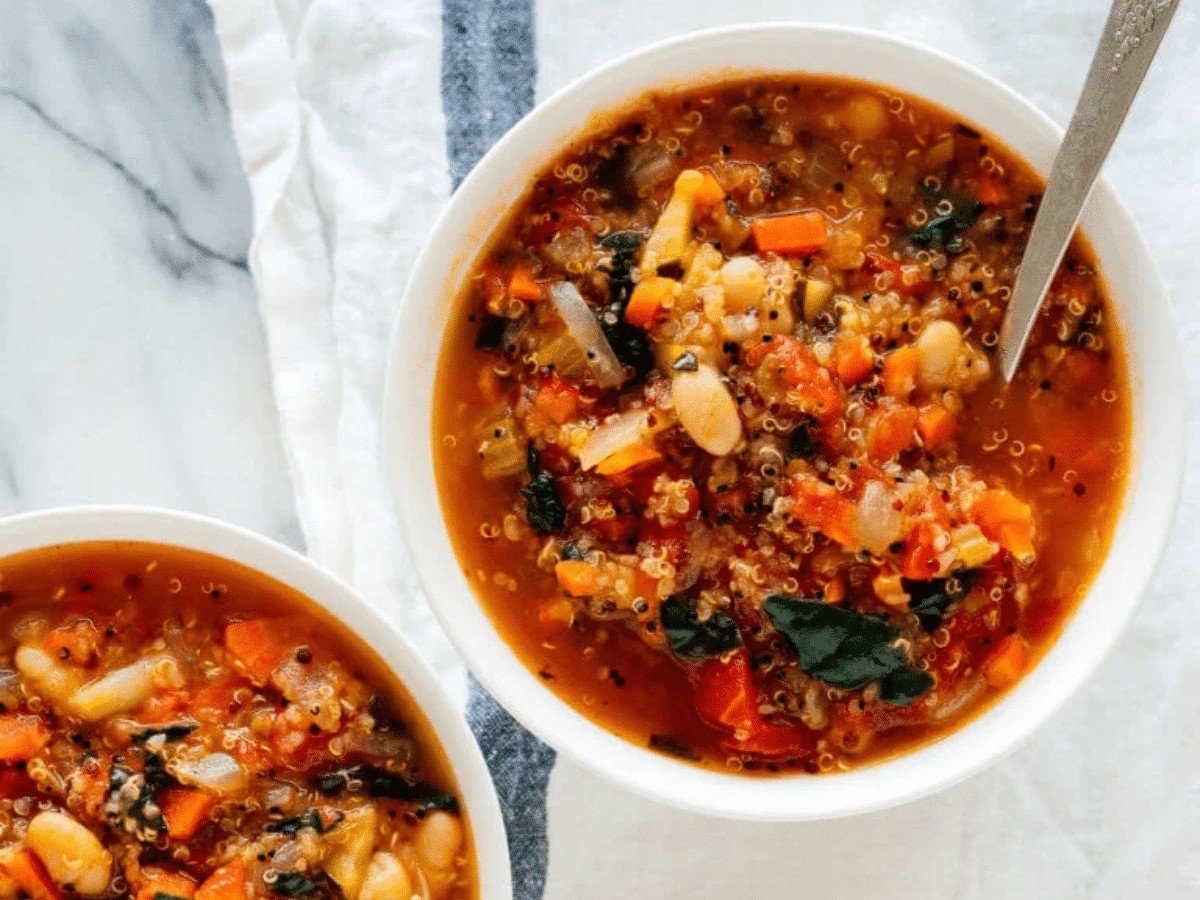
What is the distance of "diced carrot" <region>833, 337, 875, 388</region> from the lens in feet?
9.29

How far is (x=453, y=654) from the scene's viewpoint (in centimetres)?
344

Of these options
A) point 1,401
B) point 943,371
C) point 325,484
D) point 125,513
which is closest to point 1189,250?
point 943,371

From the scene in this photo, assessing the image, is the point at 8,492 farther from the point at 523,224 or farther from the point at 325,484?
the point at 523,224

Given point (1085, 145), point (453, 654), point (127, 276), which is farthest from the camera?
point (127, 276)

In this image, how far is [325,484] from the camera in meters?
3.50

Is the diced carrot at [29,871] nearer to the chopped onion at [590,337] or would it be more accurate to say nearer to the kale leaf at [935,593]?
the chopped onion at [590,337]

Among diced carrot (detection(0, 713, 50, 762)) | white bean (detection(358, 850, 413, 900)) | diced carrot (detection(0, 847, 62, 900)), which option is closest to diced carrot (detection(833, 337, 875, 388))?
white bean (detection(358, 850, 413, 900))

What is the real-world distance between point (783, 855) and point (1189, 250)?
1603mm

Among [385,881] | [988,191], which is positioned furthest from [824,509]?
[385,881]

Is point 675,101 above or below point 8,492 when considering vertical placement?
above

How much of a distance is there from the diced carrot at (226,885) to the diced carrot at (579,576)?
82 cm

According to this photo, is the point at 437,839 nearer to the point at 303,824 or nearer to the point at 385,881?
the point at 385,881

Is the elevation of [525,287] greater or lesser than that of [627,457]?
greater

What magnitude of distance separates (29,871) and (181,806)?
0.29m
